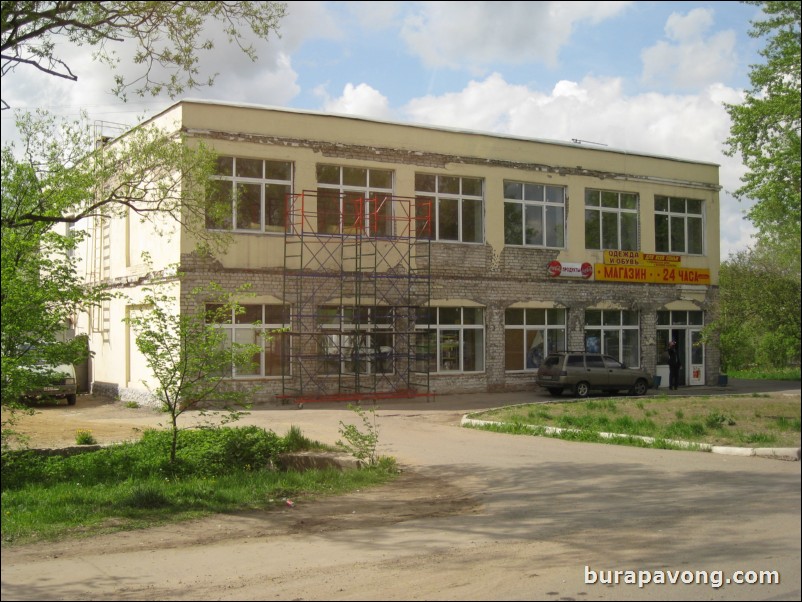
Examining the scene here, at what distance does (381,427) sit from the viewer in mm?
19719

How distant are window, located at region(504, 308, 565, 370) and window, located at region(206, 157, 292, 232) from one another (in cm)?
948

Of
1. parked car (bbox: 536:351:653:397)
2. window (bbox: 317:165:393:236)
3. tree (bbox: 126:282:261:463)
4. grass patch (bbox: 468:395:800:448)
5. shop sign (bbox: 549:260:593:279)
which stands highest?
window (bbox: 317:165:393:236)

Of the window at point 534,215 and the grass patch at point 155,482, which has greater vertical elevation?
the window at point 534,215

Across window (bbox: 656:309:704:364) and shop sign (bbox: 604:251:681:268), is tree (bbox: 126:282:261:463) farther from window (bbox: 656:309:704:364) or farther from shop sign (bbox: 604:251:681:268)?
window (bbox: 656:309:704:364)

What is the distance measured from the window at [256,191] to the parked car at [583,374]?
1063 cm

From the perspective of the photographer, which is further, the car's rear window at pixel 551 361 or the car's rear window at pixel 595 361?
the car's rear window at pixel 595 361

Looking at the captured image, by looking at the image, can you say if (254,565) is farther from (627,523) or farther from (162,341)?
(162,341)

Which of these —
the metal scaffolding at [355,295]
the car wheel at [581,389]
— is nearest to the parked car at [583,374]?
the car wheel at [581,389]

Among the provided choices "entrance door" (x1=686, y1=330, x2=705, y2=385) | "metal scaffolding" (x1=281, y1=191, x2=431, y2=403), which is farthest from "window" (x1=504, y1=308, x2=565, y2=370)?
"entrance door" (x1=686, y1=330, x2=705, y2=385)

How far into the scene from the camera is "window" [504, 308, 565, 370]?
99.8 feet

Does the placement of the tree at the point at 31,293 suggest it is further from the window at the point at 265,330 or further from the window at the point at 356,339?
the window at the point at 356,339

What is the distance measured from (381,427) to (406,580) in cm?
1269

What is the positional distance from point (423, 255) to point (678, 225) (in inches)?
524

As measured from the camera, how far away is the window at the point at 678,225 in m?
34.6
